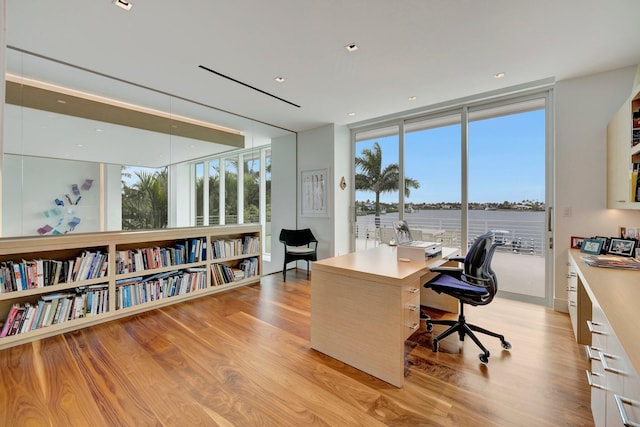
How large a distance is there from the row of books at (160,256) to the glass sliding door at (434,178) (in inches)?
123

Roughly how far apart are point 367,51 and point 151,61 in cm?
209

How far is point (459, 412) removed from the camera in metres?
1.65

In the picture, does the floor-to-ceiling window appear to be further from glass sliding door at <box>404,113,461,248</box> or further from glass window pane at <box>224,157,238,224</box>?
glass window pane at <box>224,157,238,224</box>

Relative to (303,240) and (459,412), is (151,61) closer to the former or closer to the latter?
(303,240)

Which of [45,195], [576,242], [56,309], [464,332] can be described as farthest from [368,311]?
[45,195]

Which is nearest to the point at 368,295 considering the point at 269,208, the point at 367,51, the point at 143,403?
the point at 143,403

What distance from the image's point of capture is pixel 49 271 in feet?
8.48

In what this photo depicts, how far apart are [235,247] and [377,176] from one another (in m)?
2.63

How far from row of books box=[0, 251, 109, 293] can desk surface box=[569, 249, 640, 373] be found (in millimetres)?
3824

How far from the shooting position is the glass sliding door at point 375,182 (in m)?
4.57

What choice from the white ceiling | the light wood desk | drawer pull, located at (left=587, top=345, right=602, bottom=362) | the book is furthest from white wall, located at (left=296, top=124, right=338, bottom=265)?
the book

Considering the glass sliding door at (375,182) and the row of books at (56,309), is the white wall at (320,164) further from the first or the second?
the row of books at (56,309)

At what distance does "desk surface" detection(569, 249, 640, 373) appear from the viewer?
94cm

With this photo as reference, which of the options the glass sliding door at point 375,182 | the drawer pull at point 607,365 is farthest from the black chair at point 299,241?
the drawer pull at point 607,365
